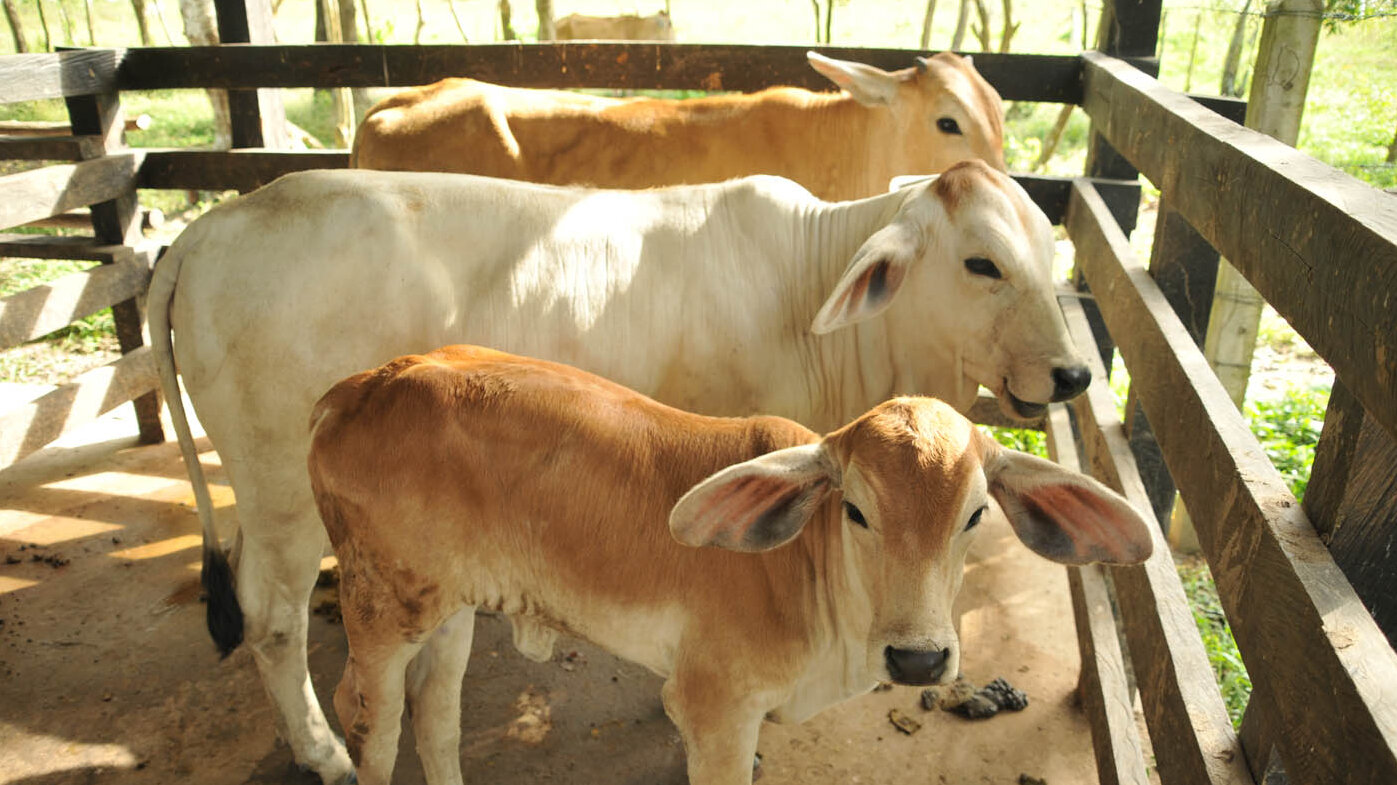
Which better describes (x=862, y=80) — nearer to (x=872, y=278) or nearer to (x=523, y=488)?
(x=872, y=278)

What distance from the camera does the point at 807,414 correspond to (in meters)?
3.77

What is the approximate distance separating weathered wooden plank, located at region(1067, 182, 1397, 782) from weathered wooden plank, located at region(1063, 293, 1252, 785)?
266 millimetres

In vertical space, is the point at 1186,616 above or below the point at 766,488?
below

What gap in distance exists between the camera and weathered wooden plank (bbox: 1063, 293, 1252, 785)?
7.08 ft

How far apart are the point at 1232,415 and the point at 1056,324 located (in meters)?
1.12

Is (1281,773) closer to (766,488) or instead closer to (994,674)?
(766,488)

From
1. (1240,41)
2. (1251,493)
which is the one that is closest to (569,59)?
(1251,493)

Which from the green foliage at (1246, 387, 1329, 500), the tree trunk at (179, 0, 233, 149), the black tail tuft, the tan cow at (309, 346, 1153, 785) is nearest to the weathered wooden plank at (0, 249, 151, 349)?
the black tail tuft

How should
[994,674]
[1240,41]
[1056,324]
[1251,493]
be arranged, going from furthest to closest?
[1240,41]
[994,674]
[1056,324]
[1251,493]

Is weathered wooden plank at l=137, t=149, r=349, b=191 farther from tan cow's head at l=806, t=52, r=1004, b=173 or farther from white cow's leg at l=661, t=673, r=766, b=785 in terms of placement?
white cow's leg at l=661, t=673, r=766, b=785

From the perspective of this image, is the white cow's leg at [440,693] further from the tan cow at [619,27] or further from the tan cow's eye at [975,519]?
the tan cow at [619,27]

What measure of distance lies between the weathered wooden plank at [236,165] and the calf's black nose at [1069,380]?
3657 mm

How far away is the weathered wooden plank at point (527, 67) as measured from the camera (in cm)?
513

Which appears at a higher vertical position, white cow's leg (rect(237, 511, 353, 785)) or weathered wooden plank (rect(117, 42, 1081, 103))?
weathered wooden plank (rect(117, 42, 1081, 103))
